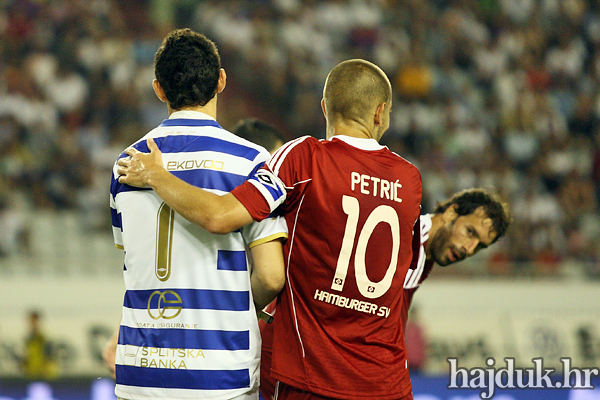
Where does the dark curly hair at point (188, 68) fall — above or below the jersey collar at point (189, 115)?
above

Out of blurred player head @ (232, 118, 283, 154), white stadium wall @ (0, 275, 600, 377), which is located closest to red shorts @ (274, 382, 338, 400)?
blurred player head @ (232, 118, 283, 154)

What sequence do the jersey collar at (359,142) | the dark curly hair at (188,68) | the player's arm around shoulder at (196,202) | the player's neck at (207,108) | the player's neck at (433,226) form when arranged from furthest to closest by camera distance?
the player's neck at (433,226)
the jersey collar at (359,142)
the player's neck at (207,108)
the dark curly hair at (188,68)
the player's arm around shoulder at (196,202)

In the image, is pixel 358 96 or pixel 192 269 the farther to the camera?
pixel 358 96

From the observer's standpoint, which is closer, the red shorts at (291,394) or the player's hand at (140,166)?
the player's hand at (140,166)

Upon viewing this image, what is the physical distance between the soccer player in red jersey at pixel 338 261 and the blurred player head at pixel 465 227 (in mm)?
907

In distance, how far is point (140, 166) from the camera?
2615 mm

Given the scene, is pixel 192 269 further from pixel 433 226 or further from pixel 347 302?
pixel 433 226

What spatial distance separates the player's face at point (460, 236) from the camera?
12.3 feet

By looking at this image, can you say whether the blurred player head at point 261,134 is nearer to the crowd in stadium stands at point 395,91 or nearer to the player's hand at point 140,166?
the player's hand at point 140,166

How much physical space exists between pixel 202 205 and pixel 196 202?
3cm

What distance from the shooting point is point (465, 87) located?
40.7 feet

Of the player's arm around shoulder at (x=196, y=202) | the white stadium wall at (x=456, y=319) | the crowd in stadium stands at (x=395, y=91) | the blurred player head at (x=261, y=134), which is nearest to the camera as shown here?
the player's arm around shoulder at (x=196, y=202)

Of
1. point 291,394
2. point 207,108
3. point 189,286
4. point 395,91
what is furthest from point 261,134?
point 395,91

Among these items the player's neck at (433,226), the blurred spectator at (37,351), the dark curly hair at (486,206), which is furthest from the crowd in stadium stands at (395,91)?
the player's neck at (433,226)
